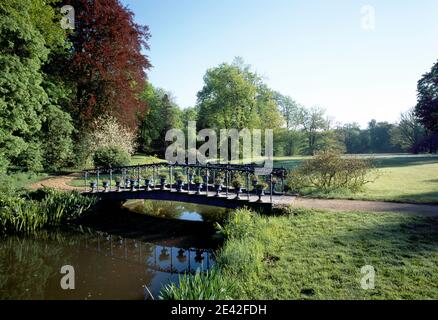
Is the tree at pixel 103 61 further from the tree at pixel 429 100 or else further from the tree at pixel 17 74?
the tree at pixel 429 100

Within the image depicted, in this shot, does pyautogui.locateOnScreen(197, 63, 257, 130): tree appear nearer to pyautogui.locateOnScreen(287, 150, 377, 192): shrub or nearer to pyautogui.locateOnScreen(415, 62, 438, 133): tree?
pyautogui.locateOnScreen(415, 62, 438, 133): tree

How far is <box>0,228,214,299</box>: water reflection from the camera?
7.51 m

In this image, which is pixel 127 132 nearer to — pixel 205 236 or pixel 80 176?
pixel 80 176

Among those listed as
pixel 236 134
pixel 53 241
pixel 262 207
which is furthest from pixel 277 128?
pixel 53 241

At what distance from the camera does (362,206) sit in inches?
447

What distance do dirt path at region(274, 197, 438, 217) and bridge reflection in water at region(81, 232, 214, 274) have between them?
12.1ft

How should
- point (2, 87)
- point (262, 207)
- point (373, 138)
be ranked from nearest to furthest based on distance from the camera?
point (262, 207)
point (2, 87)
point (373, 138)

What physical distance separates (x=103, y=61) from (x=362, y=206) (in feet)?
62.6

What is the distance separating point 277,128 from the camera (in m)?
39.5

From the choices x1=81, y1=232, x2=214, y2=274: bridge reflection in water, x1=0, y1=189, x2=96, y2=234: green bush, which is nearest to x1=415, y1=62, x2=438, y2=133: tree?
x1=81, y1=232, x2=214, y2=274: bridge reflection in water

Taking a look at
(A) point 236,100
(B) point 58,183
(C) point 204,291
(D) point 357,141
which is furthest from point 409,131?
(C) point 204,291

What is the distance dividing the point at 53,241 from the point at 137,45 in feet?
58.2
